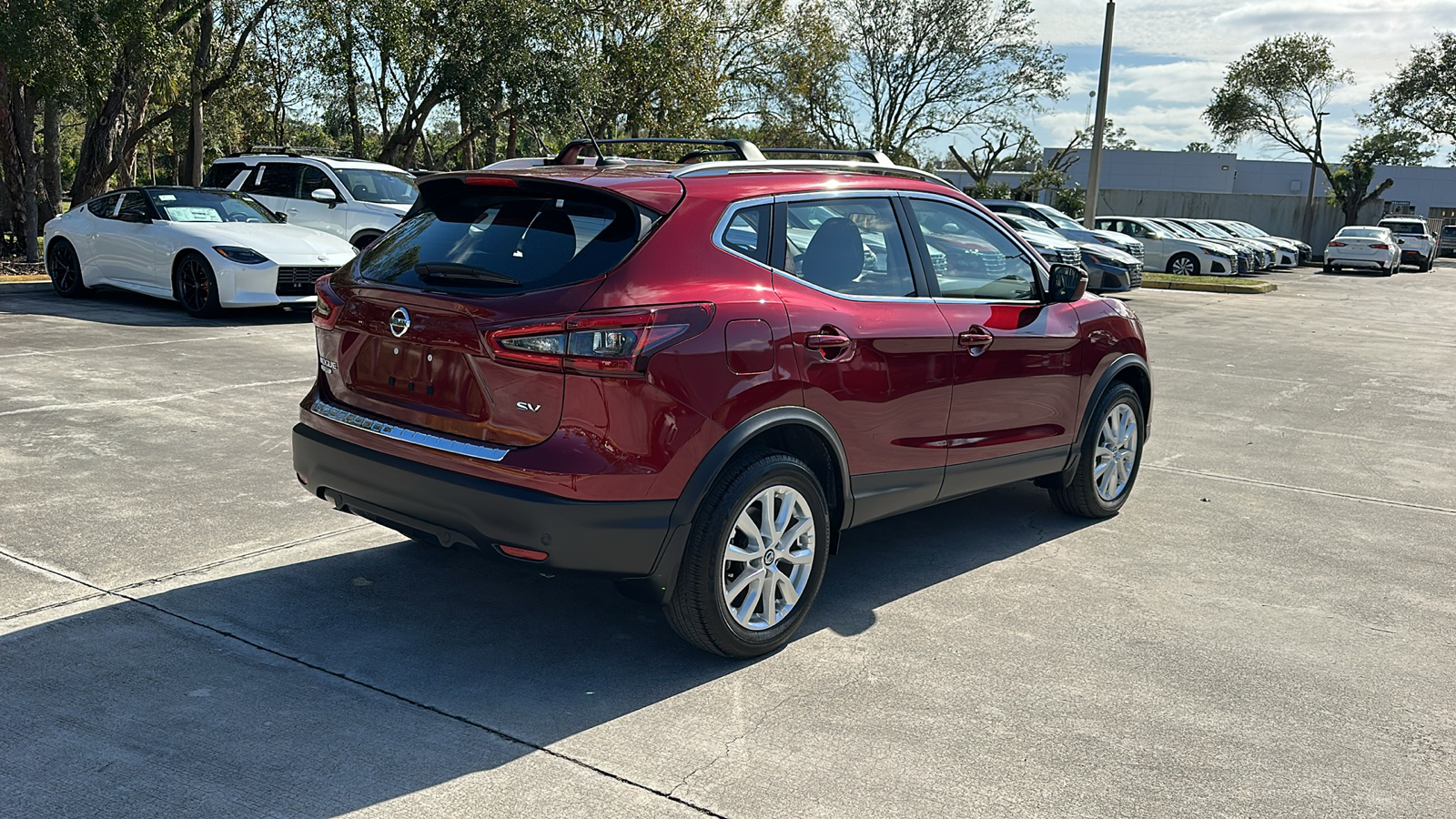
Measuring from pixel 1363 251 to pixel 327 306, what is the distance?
37.4 m

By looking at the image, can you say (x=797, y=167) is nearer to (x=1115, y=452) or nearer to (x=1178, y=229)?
(x=1115, y=452)

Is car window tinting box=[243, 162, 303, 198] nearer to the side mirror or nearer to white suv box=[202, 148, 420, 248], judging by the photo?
white suv box=[202, 148, 420, 248]

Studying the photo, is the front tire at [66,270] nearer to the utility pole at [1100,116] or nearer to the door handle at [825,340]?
the door handle at [825,340]

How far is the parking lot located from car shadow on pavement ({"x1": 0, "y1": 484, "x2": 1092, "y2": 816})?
13mm

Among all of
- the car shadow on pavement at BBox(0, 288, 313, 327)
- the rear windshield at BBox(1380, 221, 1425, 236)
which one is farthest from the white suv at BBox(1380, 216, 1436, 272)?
the car shadow on pavement at BBox(0, 288, 313, 327)

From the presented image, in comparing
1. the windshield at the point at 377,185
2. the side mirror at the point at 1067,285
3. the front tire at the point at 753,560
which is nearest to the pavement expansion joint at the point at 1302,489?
the side mirror at the point at 1067,285

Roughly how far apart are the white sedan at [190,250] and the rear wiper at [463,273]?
8578 millimetres

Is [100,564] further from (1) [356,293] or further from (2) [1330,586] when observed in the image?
(2) [1330,586]

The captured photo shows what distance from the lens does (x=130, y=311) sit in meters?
12.8

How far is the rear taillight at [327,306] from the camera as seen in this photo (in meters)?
4.36

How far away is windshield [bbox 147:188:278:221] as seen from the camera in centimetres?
1301

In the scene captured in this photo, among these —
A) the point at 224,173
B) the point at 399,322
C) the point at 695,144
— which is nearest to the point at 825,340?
the point at 695,144

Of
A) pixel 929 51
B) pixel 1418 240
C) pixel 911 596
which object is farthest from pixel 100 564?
pixel 1418 240

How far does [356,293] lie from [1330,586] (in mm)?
4355
